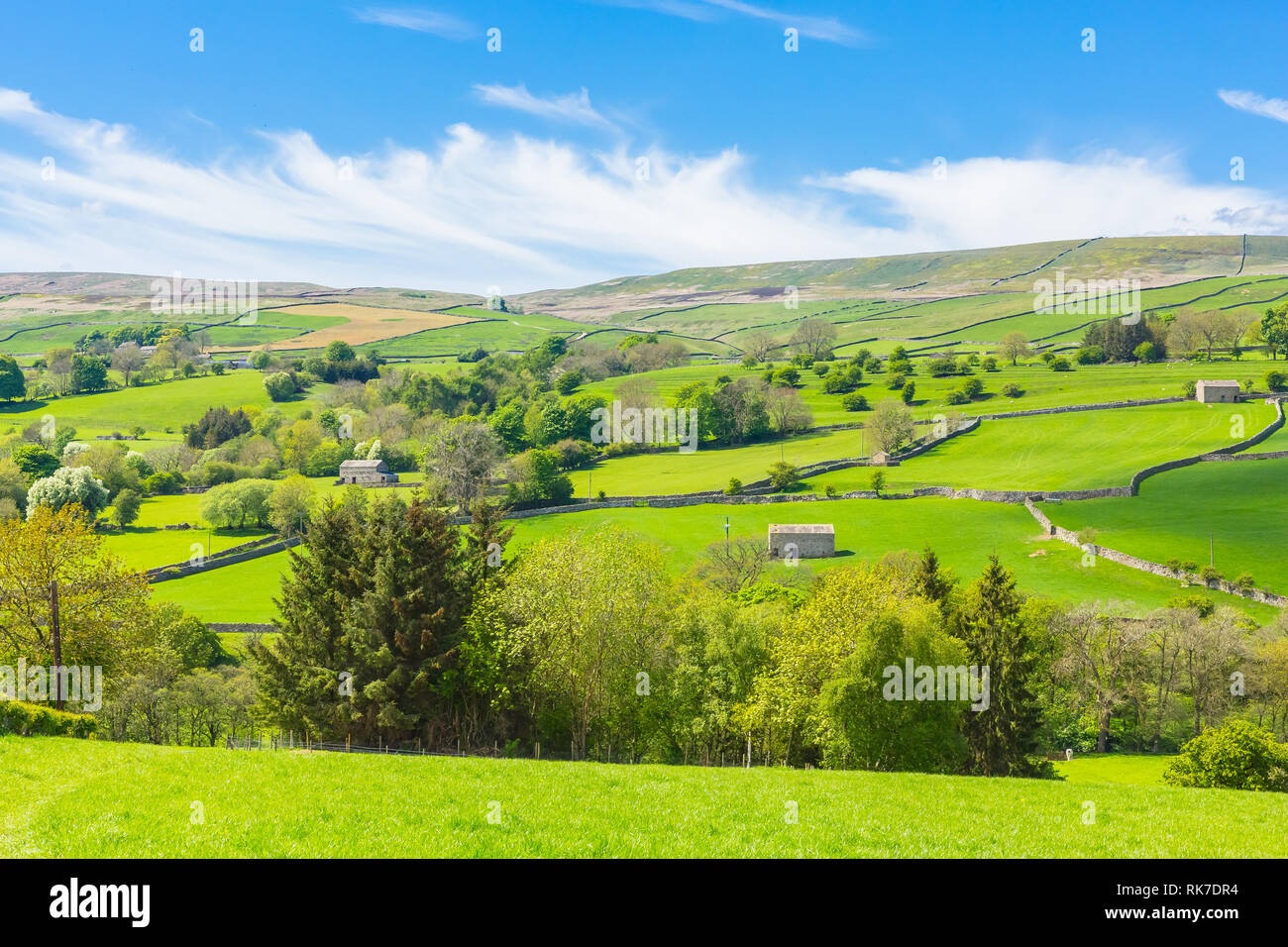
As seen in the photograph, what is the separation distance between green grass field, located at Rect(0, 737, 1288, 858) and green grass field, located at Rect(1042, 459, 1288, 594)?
210 feet

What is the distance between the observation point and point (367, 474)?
131 m

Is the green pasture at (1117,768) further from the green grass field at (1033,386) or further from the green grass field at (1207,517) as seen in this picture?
the green grass field at (1033,386)

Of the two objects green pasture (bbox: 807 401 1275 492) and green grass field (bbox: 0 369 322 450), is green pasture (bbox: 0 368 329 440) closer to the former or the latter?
green grass field (bbox: 0 369 322 450)

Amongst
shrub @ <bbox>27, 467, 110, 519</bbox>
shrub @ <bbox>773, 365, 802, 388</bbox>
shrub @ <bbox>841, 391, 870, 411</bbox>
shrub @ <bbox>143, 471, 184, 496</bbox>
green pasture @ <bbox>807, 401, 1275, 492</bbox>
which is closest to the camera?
green pasture @ <bbox>807, 401, 1275, 492</bbox>

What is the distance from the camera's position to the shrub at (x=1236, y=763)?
37938mm

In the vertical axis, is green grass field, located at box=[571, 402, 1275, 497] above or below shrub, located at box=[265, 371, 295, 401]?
below

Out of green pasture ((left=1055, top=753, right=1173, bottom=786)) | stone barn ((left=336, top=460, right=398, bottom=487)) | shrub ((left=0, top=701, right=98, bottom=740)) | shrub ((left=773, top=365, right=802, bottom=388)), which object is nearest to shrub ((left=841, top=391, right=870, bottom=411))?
shrub ((left=773, top=365, right=802, bottom=388))

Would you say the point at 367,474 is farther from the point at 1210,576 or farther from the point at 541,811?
the point at 541,811

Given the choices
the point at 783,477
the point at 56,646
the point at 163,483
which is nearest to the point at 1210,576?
the point at 783,477

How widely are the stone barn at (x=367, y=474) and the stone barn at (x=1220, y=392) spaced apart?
118 metres

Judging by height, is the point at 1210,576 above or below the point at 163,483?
below

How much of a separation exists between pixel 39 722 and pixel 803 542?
68.8m

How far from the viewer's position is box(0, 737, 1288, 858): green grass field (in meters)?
13.7
